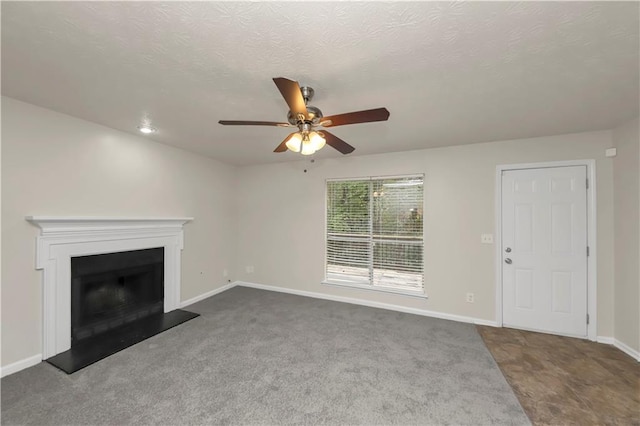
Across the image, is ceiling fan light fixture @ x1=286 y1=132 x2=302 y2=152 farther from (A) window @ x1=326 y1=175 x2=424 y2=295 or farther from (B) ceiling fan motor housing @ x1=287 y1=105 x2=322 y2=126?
(A) window @ x1=326 y1=175 x2=424 y2=295

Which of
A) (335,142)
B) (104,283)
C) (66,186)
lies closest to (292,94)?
(335,142)

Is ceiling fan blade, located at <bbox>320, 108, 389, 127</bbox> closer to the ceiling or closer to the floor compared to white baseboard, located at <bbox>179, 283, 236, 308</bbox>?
Answer: closer to the ceiling

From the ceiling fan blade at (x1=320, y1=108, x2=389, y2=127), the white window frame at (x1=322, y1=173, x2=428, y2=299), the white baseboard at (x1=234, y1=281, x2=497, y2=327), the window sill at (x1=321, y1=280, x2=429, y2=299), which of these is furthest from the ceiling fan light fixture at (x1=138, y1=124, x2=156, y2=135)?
the window sill at (x1=321, y1=280, x2=429, y2=299)

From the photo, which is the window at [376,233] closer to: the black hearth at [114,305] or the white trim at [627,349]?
the white trim at [627,349]

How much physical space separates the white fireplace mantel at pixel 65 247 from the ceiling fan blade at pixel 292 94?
8.64 ft

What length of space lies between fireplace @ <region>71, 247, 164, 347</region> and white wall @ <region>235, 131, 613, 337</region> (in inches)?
67.4

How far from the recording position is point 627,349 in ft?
8.72

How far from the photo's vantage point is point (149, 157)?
3.43 metres

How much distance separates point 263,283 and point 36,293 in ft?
9.83

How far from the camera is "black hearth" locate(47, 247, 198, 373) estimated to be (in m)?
2.65

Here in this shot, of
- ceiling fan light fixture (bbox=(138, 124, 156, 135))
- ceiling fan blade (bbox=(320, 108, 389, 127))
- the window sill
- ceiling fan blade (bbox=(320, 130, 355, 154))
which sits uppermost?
ceiling fan light fixture (bbox=(138, 124, 156, 135))

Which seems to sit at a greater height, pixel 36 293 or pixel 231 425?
pixel 36 293

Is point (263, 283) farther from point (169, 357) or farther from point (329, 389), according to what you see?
point (329, 389)

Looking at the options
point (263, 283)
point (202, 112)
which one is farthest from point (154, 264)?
point (202, 112)
